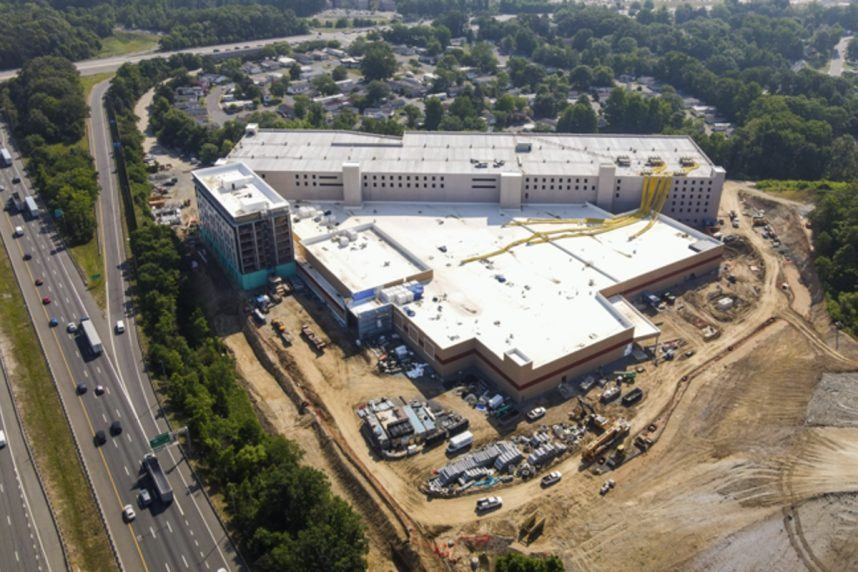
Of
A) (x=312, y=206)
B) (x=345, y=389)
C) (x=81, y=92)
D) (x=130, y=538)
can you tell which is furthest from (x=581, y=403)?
(x=81, y=92)

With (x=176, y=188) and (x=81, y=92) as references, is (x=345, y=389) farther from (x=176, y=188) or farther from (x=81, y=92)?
(x=81, y=92)

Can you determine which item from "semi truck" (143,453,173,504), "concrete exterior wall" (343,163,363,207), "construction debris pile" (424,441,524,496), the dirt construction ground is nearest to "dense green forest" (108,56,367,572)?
"semi truck" (143,453,173,504)

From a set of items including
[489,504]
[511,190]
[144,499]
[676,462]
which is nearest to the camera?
[489,504]

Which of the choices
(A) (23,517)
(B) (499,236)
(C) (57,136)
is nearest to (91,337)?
(A) (23,517)

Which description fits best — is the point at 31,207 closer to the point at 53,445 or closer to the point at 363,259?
the point at 53,445

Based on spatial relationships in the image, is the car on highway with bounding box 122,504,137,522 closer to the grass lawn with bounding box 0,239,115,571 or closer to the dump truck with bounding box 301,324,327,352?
the grass lawn with bounding box 0,239,115,571
